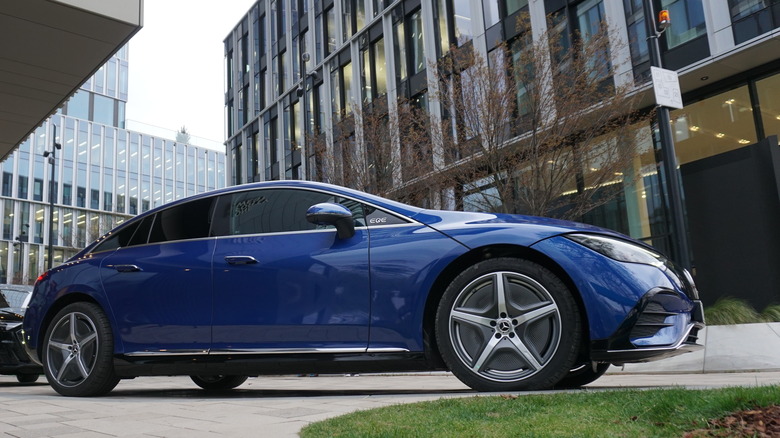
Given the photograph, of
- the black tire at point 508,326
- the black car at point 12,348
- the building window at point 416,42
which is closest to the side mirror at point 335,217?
the black tire at point 508,326

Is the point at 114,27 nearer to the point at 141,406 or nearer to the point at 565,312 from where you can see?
the point at 141,406

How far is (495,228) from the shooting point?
4484 millimetres

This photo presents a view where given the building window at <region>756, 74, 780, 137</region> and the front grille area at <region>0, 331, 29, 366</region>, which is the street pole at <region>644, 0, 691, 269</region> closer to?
the building window at <region>756, 74, 780, 137</region>

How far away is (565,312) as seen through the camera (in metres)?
4.16

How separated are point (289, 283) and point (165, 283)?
112cm

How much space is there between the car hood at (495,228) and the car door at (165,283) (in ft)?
5.74

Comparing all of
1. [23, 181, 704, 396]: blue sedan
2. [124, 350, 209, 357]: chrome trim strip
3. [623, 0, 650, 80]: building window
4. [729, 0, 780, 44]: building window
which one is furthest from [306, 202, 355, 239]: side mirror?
[729, 0, 780, 44]: building window

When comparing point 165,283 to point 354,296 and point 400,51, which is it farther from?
point 400,51

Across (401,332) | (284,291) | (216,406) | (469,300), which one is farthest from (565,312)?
(216,406)

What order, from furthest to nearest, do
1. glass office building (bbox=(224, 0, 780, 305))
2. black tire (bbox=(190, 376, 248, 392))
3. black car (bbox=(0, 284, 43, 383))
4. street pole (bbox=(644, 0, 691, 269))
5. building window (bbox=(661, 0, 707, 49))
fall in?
building window (bbox=(661, 0, 707, 49)), glass office building (bbox=(224, 0, 780, 305)), street pole (bbox=(644, 0, 691, 269)), black car (bbox=(0, 284, 43, 383)), black tire (bbox=(190, 376, 248, 392))

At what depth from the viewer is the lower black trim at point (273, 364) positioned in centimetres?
448

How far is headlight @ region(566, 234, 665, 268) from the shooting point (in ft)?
13.8

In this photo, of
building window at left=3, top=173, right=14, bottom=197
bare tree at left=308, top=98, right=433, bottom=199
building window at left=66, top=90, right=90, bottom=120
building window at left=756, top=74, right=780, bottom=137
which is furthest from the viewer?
building window at left=66, top=90, right=90, bottom=120

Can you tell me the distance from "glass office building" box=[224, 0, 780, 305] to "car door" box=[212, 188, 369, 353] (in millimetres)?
9578
